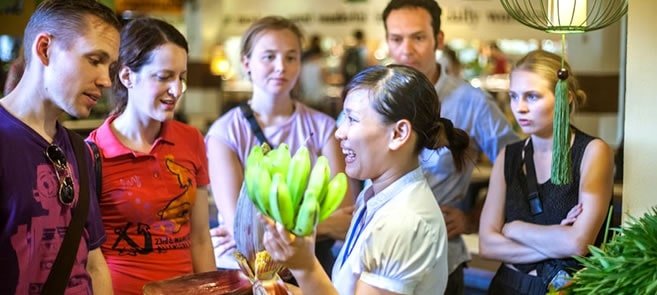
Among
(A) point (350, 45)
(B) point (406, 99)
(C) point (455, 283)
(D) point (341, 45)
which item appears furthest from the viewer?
(D) point (341, 45)

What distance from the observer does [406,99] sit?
7.71 feet

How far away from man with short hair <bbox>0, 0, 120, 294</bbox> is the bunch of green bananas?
1.99ft

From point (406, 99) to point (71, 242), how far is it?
3.21 ft

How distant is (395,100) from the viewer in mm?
2340

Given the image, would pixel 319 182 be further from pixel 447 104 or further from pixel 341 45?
pixel 341 45

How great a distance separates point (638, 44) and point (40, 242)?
1.97 metres

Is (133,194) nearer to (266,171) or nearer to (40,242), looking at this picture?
(40,242)

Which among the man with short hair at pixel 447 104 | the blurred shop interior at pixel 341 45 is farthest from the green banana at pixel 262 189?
the blurred shop interior at pixel 341 45

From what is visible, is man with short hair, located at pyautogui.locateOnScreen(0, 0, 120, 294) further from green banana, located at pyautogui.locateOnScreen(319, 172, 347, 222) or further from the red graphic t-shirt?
green banana, located at pyautogui.locateOnScreen(319, 172, 347, 222)

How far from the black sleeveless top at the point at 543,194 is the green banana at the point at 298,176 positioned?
4.25 feet

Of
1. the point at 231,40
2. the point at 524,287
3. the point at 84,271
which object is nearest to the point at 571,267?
the point at 524,287

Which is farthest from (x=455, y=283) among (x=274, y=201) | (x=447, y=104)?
(x=274, y=201)

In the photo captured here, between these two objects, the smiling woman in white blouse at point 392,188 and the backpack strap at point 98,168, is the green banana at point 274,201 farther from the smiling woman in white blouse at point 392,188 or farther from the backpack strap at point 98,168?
the backpack strap at point 98,168

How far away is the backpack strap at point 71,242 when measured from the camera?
2.37 m
